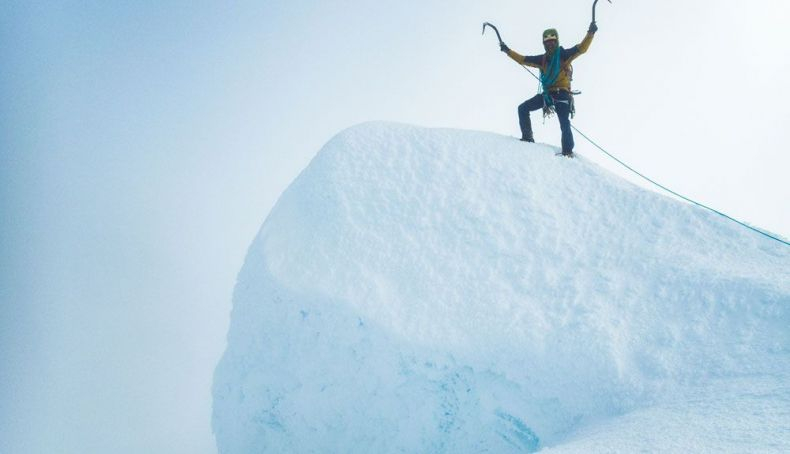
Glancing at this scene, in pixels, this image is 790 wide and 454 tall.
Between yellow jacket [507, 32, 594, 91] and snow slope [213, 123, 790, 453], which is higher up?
yellow jacket [507, 32, 594, 91]

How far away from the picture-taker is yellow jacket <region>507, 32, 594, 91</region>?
15.9 feet

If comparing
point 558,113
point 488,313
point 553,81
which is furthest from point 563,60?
point 488,313

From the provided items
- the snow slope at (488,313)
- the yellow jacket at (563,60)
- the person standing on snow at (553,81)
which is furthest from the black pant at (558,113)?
the snow slope at (488,313)

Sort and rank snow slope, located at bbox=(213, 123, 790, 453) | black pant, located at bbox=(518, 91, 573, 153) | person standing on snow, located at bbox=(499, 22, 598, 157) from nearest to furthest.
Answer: snow slope, located at bbox=(213, 123, 790, 453) < black pant, located at bbox=(518, 91, 573, 153) < person standing on snow, located at bbox=(499, 22, 598, 157)

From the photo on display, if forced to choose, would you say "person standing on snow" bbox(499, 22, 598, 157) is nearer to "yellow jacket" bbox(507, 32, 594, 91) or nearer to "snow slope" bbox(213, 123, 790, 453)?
"yellow jacket" bbox(507, 32, 594, 91)

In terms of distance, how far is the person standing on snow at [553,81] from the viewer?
196 inches

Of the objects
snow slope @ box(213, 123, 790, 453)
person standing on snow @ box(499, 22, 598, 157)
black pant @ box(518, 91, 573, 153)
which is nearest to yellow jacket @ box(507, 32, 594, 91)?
person standing on snow @ box(499, 22, 598, 157)

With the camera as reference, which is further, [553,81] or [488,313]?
[553,81]

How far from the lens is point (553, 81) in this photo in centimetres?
507

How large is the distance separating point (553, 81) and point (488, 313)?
315 cm

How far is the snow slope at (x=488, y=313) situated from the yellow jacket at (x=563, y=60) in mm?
1217

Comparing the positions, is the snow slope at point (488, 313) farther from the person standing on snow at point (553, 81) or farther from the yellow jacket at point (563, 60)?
the yellow jacket at point (563, 60)

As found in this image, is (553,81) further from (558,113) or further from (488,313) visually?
(488,313)

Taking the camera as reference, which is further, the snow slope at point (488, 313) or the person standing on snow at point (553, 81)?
the person standing on snow at point (553, 81)
